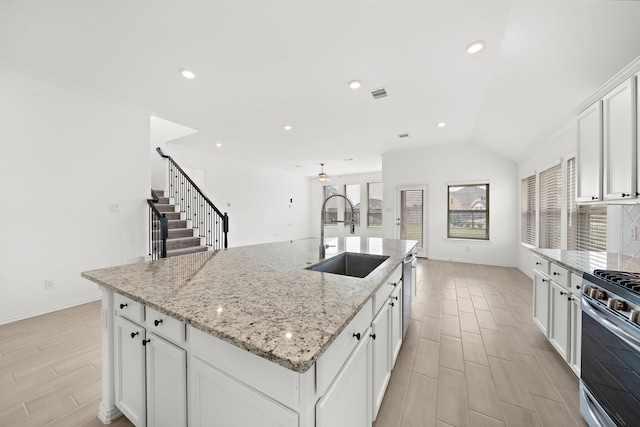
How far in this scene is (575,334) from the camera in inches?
67.5

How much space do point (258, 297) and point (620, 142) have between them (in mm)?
2580

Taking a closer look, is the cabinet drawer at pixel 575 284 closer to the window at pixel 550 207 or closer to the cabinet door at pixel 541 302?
the cabinet door at pixel 541 302

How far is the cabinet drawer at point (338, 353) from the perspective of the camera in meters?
0.76

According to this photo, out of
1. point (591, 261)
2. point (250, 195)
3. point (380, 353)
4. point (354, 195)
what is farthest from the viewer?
point (354, 195)

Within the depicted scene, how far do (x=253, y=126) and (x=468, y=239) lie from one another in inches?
215

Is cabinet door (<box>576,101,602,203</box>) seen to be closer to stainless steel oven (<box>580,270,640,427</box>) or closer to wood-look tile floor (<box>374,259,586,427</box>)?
stainless steel oven (<box>580,270,640,427</box>)

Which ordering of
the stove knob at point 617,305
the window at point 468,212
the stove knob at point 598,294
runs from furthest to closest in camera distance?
the window at point 468,212, the stove knob at point 598,294, the stove knob at point 617,305

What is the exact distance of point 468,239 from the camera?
5.70m

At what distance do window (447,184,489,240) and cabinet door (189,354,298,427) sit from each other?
20.3 feet

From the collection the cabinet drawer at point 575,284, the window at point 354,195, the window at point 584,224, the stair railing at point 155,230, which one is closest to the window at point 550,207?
the window at point 584,224

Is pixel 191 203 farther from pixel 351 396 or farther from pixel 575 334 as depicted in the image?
pixel 575 334

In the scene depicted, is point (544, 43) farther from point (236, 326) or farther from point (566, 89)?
point (236, 326)

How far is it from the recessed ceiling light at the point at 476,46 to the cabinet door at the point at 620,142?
3.46 ft

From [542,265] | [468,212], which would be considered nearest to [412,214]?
[468,212]
